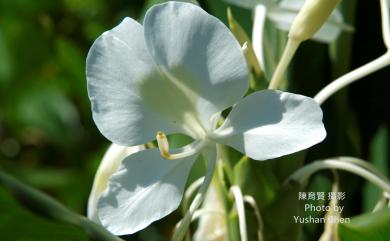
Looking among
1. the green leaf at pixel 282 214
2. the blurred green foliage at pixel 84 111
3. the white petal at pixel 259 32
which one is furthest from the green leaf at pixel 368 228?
the white petal at pixel 259 32

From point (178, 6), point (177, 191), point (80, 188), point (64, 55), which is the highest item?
point (178, 6)

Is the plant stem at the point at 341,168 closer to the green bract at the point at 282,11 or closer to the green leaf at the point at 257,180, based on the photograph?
the green leaf at the point at 257,180

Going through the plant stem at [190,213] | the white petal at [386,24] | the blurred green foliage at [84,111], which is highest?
the white petal at [386,24]

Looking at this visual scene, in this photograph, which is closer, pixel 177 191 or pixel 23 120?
pixel 177 191

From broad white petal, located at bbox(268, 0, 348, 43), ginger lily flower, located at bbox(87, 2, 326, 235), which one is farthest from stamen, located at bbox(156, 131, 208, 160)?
broad white petal, located at bbox(268, 0, 348, 43)

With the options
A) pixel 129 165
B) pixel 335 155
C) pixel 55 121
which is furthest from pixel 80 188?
pixel 129 165

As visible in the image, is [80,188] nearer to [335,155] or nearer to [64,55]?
[64,55]

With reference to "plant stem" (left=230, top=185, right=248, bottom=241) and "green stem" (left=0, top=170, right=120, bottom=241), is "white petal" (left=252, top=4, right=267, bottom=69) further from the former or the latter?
"green stem" (left=0, top=170, right=120, bottom=241)
